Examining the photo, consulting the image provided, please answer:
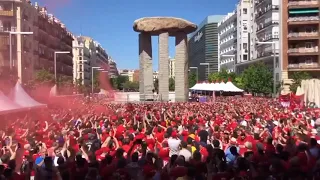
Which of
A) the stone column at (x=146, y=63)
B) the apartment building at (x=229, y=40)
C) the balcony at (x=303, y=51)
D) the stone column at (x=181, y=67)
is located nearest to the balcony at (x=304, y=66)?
the balcony at (x=303, y=51)

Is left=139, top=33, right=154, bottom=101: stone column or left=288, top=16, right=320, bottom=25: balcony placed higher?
left=288, top=16, right=320, bottom=25: balcony

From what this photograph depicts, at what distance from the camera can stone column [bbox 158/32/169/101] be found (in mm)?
43125

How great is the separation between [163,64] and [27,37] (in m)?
30.3

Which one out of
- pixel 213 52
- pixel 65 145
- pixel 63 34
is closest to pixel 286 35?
pixel 63 34

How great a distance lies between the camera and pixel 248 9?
9388 centimetres

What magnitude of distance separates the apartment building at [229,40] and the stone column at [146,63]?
192ft

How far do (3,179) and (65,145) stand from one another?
323 cm

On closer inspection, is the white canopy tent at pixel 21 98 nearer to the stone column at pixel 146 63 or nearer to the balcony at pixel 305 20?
the stone column at pixel 146 63

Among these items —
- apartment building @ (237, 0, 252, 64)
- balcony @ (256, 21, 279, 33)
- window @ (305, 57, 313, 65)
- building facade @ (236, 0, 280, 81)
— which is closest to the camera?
window @ (305, 57, 313, 65)

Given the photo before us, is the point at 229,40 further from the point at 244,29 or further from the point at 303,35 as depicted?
the point at 303,35

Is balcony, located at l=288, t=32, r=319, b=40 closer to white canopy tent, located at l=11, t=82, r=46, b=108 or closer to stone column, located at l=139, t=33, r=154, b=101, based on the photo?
stone column, located at l=139, t=33, r=154, b=101

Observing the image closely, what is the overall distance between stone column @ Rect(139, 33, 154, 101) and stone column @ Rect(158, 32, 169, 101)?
986 millimetres

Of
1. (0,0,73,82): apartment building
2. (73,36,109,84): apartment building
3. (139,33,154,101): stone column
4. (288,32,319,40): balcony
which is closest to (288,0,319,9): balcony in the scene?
(288,32,319,40): balcony

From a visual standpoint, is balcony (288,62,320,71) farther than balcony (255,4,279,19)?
No
